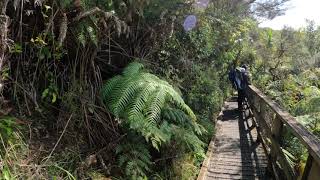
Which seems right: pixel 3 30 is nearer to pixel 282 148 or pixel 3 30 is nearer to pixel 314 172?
pixel 314 172

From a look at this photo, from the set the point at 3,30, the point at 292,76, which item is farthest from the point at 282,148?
the point at 292,76

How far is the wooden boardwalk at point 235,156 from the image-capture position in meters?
6.26

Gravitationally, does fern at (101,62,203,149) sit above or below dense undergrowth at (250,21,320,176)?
above

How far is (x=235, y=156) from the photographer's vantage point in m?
7.18

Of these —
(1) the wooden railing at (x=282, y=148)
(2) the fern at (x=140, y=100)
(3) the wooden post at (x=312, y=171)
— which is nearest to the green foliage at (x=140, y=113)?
(2) the fern at (x=140, y=100)

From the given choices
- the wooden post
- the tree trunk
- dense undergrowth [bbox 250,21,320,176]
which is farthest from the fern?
dense undergrowth [bbox 250,21,320,176]

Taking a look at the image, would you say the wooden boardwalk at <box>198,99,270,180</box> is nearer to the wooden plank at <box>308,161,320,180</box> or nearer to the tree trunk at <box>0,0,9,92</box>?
the wooden plank at <box>308,161,320,180</box>

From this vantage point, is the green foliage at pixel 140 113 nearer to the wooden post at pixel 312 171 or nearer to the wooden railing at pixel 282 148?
the wooden railing at pixel 282 148

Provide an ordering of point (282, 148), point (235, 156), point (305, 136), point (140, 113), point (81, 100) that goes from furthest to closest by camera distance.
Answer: point (235, 156)
point (282, 148)
point (81, 100)
point (140, 113)
point (305, 136)

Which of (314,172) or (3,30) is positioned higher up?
(3,30)

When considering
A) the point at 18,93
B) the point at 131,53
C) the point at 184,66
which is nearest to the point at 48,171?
the point at 18,93

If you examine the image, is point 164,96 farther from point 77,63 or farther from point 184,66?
point 184,66

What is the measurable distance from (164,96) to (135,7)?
1.54 meters

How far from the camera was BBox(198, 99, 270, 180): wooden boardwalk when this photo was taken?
6.26 metres
